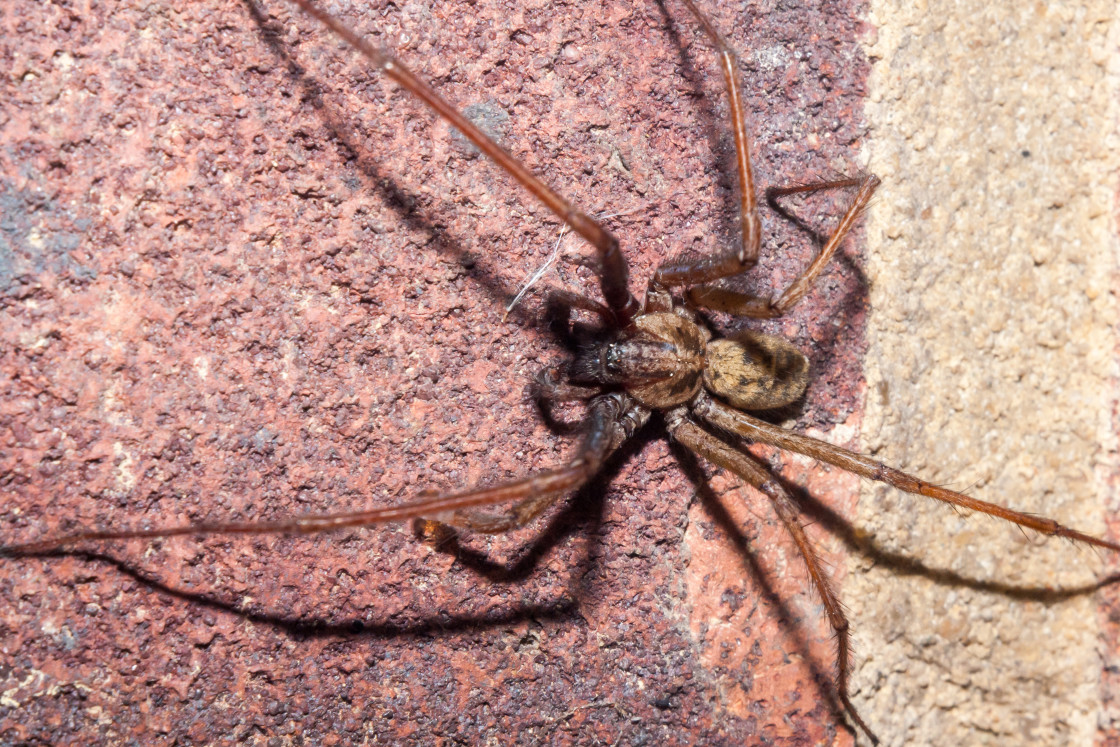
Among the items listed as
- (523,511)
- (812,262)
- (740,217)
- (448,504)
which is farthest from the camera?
(812,262)

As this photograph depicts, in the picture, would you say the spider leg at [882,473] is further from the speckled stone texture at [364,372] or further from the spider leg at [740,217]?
the spider leg at [740,217]

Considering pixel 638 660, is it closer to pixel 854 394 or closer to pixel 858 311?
pixel 854 394

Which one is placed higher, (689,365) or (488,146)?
(488,146)

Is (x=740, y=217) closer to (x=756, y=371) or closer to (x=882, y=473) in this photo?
(x=756, y=371)

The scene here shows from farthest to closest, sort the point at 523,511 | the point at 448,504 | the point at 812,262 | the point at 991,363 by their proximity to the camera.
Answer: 1. the point at 991,363
2. the point at 812,262
3. the point at 523,511
4. the point at 448,504

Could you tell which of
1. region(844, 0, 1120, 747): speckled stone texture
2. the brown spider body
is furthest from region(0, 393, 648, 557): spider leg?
region(844, 0, 1120, 747): speckled stone texture

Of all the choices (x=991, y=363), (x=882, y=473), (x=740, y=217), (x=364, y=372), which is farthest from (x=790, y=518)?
(x=364, y=372)
